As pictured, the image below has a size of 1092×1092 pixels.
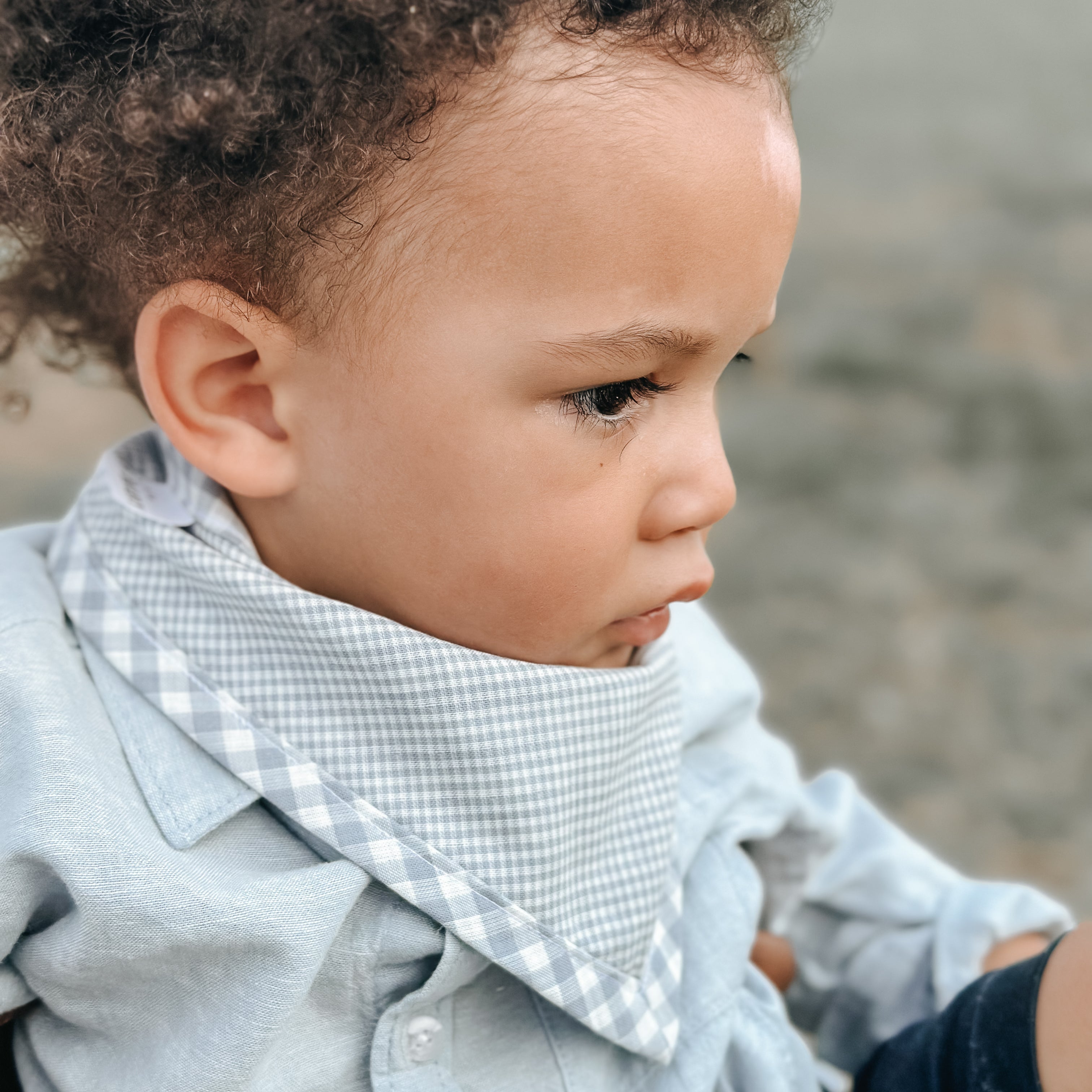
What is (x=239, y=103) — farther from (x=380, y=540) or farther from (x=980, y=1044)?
(x=980, y=1044)

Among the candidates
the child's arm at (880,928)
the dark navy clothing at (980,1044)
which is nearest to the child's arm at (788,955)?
the child's arm at (880,928)

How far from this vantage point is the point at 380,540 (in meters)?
0.74

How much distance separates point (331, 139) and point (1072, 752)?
142 centimetres

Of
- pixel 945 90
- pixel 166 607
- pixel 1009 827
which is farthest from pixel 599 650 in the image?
pixel 945 90

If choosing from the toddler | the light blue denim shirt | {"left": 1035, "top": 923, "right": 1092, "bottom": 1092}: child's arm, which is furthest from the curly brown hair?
{"left": 1035, "top": 923, "right": 1092, "bottom": 1092}: child's arm

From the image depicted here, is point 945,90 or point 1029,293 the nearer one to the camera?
point 1029,293

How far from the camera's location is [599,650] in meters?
0.80

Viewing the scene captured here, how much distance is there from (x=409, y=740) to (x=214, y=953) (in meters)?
0.16

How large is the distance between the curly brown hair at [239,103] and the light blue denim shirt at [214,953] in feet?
0.77

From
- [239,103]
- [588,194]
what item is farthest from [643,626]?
[239,103]

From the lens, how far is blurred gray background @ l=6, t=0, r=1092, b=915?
1.67m

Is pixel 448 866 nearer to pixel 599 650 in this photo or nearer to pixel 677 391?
pixel 599 650

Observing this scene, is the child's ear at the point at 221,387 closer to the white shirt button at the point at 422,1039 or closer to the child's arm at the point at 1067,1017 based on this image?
the white shirt button at the point at 422,1039

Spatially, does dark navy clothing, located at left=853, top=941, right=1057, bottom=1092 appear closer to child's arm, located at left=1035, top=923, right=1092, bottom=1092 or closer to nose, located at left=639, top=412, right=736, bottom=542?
child's arm, located at left=1035, top=923, right=1092, bottom=1092
